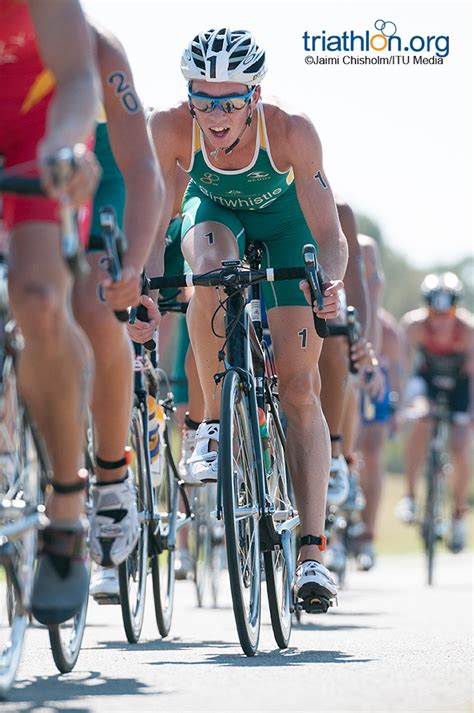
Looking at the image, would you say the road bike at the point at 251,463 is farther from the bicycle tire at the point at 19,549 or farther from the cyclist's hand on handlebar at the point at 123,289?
the bicycle tire at the point at 19,549

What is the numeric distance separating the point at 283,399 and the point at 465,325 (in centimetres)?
1167

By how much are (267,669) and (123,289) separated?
1.71 m

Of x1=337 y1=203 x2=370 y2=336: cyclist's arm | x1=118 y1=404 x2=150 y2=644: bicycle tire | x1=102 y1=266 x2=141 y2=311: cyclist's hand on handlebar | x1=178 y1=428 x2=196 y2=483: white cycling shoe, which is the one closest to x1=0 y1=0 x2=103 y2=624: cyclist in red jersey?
x1=102 y1=266 x2=141 y2=311: cyclist's hand on handlebar

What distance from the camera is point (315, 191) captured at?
8297mm

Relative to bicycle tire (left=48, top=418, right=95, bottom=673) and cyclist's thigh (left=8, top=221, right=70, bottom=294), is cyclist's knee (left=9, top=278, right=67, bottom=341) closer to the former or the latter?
cyclist's thigh (left=8, top=221, right=70, bottom=294)

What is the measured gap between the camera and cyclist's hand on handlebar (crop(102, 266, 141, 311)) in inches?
231

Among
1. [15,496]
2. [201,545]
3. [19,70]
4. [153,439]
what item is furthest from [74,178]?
[201,545]

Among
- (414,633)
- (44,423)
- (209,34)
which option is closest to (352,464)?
(414,633)

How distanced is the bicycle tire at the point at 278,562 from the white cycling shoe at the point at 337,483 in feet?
9.32

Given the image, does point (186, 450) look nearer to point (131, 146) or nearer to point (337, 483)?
point (337, 483)

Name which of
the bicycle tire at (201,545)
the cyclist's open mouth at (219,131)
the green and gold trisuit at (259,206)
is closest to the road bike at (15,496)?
the cyclist's open mouth at (219,131)

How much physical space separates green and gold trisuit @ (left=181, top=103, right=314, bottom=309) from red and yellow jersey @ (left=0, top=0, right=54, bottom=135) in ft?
8.79

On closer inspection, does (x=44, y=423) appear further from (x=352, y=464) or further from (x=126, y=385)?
(x=352, y=464)

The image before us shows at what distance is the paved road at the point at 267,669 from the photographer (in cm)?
553
